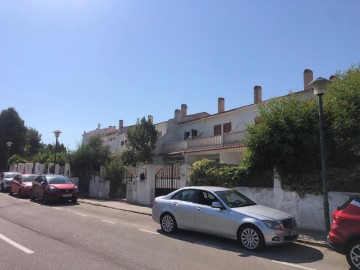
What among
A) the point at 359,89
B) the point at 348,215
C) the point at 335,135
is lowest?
the point at 348,215

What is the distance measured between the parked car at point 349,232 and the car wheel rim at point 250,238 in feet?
6.19

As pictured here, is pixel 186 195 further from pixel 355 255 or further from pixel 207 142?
pixel 207 142

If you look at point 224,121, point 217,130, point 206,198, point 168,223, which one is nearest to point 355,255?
point 206,198

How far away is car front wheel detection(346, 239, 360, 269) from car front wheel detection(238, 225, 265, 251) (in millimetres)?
2103

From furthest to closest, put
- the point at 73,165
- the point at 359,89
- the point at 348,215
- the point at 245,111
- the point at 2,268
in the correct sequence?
1. the point at 245,111
2. the point at 73,165
3. the point at 359,89
4. the point at 348,215
5. the point at 2,268

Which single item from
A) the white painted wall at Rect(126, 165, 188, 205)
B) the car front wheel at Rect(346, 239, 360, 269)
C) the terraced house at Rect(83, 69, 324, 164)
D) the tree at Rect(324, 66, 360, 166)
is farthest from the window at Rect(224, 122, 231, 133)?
the car front wheel at Rect(346, 239, 360, 269)

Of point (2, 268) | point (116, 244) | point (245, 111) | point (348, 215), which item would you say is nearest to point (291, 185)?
point (348, 215)

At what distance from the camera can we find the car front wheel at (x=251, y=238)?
9000 millimetres

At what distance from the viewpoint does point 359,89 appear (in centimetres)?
1209

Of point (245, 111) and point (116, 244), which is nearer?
point (116, 244)

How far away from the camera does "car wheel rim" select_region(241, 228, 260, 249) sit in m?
9.06

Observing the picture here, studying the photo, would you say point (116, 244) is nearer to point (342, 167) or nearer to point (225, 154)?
point (342, 167)

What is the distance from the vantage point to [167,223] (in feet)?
36.8

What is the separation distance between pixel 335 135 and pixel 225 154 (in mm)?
17402
